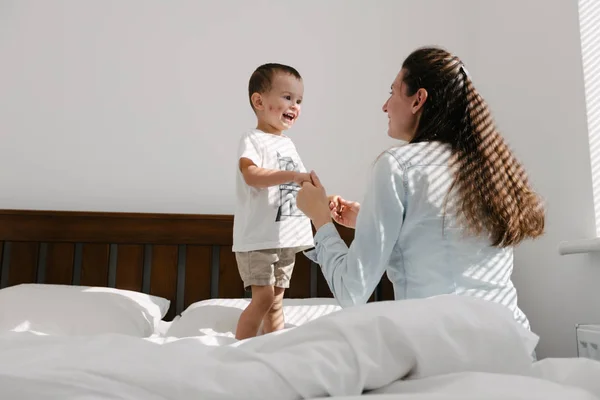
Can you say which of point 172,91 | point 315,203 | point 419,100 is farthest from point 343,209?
point 172,91

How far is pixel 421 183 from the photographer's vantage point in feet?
3.46

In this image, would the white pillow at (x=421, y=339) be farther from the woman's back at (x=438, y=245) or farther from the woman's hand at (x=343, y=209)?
the woman's hand at (x=343, y=209)

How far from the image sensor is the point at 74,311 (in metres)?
1.65

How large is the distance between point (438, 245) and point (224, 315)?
0.87 metres

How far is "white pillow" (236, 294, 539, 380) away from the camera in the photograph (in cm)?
57

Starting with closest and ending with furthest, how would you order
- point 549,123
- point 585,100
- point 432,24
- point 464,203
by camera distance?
point 464,203
point 585,100
point 549,123
point 432,24

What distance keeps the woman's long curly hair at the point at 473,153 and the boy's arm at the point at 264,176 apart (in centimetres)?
34

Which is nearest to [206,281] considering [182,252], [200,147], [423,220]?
[182,252]

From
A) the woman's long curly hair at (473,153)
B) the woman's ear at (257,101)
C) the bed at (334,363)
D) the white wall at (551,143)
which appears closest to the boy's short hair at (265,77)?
the woman's ear at (257,101)

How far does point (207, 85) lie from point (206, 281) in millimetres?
821

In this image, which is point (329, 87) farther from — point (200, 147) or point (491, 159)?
point (491, 159)

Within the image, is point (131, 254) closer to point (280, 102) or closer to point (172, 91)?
point (172, 91)

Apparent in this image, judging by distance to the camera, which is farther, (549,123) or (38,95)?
(38,95)

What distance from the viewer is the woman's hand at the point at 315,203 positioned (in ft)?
3.99
